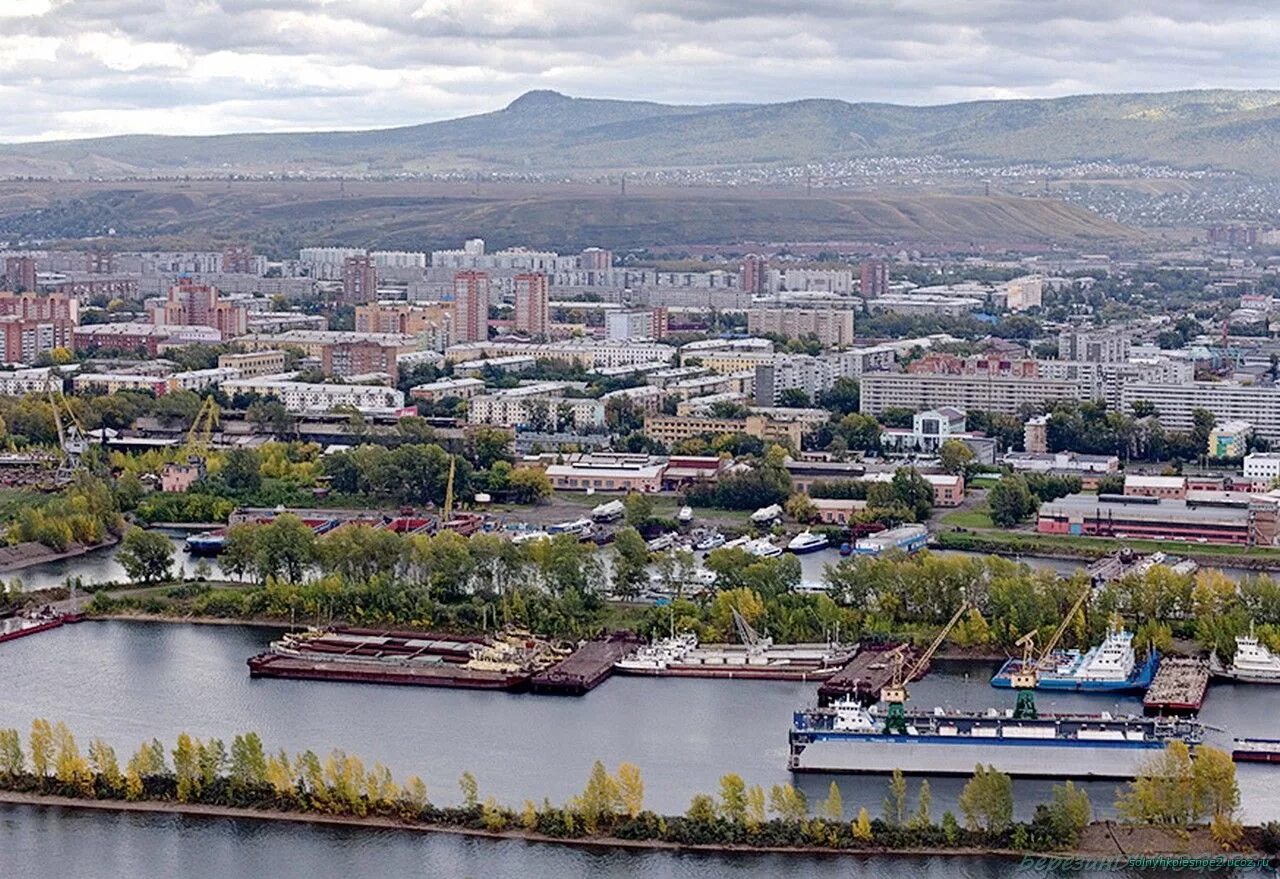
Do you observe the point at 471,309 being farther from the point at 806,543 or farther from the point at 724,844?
the point at 724,844

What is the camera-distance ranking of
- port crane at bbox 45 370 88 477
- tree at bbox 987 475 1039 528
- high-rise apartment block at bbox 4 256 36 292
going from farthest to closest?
high-rise apartment block at bbox 4 256 36 292 → port crane at bbox 45 370 88 477 → tree at bbox 987 475 1039 528

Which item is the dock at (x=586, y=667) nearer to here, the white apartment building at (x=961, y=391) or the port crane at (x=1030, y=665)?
the port crane at (x=1030, y=665)

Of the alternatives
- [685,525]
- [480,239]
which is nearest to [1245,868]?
[685,525]

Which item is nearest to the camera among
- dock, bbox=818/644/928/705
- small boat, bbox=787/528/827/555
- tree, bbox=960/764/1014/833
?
tree, bbox=960/764/1014/833

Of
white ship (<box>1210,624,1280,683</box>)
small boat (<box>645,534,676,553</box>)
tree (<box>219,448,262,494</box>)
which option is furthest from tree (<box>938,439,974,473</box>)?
white ship (<box>1210,624,1280,683</box>)

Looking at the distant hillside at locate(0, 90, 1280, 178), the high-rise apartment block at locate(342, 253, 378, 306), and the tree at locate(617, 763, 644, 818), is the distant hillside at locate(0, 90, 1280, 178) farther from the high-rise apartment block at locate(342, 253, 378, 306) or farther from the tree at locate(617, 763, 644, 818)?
the tree at locate(617, 763, 644, 818)
